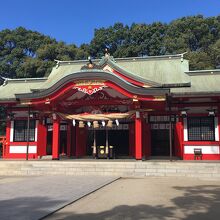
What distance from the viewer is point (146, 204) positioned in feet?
29.2

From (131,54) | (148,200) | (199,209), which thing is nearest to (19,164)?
(148,200)

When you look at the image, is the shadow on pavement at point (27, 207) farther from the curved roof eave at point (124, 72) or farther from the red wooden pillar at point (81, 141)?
the red wooden pillar at point (81, 141)

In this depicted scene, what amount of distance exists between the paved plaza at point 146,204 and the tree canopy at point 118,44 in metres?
31.6

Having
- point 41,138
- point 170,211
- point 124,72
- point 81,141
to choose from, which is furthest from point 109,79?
point 170,211

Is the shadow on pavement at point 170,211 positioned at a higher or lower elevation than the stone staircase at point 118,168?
lower

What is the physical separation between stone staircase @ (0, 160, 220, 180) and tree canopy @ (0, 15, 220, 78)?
966 inches

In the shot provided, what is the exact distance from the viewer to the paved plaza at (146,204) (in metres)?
7.55

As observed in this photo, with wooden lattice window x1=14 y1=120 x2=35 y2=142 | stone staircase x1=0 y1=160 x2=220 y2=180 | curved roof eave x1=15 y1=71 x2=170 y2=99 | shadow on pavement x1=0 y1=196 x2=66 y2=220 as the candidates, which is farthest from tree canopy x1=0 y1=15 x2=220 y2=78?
shadow on pavement x1=0 y1=196 x2=66 y2=220

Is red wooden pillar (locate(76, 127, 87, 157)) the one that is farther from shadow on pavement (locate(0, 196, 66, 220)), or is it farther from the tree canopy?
the tree canopy

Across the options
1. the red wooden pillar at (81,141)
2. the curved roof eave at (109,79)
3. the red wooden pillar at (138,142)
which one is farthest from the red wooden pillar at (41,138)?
the red wooden pillar at (138,142)

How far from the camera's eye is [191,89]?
19.9m

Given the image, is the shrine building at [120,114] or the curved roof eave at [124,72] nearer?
the shrine building at [120,114]

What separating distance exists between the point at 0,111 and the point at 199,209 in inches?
1551

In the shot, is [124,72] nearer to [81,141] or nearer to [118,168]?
[81,141]
